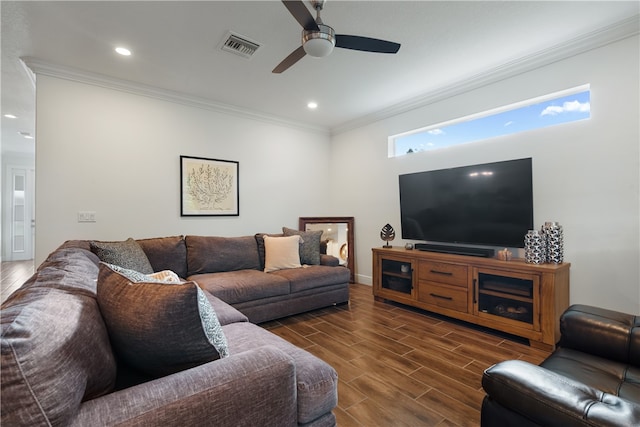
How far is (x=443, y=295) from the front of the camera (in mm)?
3141

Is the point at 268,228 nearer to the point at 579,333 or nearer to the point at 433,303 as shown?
the point at 433,303

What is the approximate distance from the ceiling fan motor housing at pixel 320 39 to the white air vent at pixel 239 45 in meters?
0.92

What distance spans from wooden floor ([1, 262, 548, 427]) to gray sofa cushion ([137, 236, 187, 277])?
1120 mm

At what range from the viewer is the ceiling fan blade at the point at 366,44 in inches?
79.4

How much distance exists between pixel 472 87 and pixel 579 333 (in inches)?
109

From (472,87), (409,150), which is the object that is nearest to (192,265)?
(409,150)

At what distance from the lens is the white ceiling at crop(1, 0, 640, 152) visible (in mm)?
2180

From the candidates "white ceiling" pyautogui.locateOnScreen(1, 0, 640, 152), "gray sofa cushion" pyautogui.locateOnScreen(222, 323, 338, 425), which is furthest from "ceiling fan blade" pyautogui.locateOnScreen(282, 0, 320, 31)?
"gray sofa cushion" pyautogui.locateOnScreen(222, 323, 338, 425)

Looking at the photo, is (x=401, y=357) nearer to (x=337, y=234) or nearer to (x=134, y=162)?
(x=337, y=234)

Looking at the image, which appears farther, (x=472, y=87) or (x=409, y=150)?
(x=409, y=150)

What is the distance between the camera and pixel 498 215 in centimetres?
294

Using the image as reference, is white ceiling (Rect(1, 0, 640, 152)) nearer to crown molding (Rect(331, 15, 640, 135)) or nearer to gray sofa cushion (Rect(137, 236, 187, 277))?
crown molding (Rect(331, 15, 640, 135))

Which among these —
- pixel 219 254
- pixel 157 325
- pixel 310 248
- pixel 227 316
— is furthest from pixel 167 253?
pixel 157 325

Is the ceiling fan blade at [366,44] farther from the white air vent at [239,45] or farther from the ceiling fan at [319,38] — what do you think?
the white air vent at [239,45]
